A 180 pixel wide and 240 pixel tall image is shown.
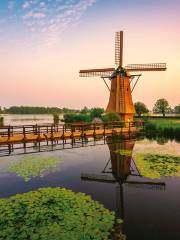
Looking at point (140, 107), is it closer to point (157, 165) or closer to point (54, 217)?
point (157, 165)

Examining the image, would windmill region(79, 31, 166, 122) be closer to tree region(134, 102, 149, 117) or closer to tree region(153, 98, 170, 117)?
tree region(134, 102, 149, 117)

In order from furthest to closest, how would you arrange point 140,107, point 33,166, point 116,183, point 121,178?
point 140,107, point 33,166, point 121,178, point 116,183

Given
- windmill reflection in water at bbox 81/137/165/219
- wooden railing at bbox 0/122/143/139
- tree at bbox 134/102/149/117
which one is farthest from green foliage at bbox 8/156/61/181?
tree at bbox 134/102/149/117

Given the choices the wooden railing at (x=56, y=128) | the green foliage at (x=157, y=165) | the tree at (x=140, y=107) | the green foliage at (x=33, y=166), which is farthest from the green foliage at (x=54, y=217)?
the tree at (x=140, y=107)

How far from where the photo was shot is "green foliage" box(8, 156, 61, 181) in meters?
10.6

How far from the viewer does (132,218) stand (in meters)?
6.26

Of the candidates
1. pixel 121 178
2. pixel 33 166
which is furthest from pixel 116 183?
pixel 33 166

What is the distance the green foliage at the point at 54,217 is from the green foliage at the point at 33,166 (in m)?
2.73

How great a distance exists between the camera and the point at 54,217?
6191mm

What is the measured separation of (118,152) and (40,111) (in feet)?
553

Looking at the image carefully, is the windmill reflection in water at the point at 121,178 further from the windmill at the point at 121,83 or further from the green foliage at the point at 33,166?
the windmill at the point at 121,83

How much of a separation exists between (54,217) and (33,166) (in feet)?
19.6

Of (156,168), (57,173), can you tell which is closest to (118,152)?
(156,168)

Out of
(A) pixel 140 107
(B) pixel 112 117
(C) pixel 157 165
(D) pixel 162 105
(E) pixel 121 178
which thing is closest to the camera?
(E) pixel 121 178
